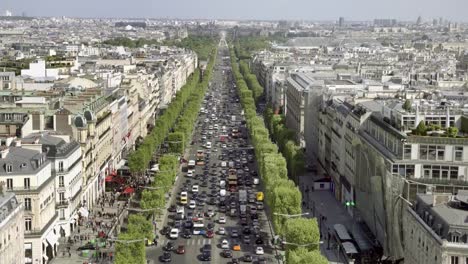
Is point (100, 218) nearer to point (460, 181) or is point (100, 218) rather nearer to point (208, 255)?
point (208, 255)

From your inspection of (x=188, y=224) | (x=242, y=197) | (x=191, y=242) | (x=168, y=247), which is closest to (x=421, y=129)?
(x=191, y=242)

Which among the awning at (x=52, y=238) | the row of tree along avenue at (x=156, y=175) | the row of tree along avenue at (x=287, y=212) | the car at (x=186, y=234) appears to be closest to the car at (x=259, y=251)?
the row of tree along avenue at (x=287, y=212)

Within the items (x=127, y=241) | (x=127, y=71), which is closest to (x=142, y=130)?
(x=127, y=71)

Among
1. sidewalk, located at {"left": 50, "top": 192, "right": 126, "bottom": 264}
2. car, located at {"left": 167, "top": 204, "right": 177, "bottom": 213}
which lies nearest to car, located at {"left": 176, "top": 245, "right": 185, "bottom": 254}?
sidewalk, located at {"left": 50, "top": 192, "right": 126, "bottom": 264}

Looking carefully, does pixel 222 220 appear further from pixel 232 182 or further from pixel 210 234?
pixel 232 182

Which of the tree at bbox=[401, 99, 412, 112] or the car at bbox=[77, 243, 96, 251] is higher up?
the tree at bbox=[401, 99, 412, 112]

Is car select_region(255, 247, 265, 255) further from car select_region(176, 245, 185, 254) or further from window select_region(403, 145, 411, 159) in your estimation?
window select_region(403, 145, 411, 159)
